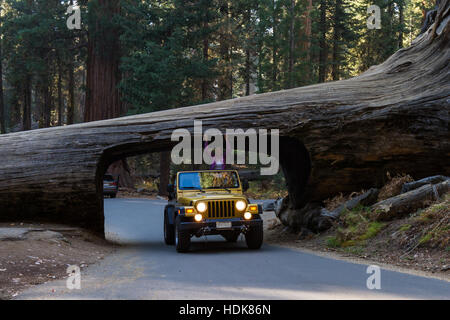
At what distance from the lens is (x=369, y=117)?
15477mm

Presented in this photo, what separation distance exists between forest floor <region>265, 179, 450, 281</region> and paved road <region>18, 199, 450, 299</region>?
2.93 feet

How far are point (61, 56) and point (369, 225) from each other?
36101 mm

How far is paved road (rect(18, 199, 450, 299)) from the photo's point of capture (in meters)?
7.10

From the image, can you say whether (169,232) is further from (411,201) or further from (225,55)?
(225,55)

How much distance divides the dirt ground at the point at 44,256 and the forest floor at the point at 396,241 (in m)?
5.22

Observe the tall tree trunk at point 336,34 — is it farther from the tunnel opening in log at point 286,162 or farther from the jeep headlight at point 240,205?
the jeep headlight at point 240,205

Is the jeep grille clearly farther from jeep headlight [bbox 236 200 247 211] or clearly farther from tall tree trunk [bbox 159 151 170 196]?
tall tree trunk [bbox 159 151 170 196]

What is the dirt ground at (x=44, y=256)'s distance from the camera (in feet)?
28.7

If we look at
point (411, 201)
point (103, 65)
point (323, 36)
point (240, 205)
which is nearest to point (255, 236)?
point (240, 205)

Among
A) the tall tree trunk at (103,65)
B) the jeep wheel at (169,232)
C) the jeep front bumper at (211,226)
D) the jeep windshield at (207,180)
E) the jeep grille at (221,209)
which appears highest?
the tall tree trunk at (103,65)

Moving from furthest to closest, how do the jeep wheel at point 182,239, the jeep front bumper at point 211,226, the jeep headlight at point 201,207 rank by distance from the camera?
1. the jeep wheel at point 182,239
2. the jeep headlight at point 201,207
3. the jeep front bumper at point 211,226

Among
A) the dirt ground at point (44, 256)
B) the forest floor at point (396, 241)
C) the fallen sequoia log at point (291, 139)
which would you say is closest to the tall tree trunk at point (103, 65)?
the fallen sequoia log at point (291, 139)
